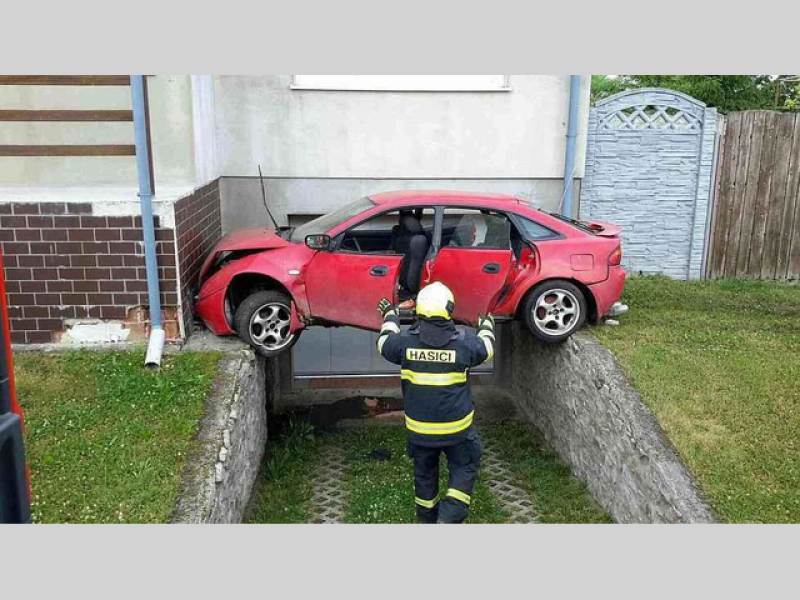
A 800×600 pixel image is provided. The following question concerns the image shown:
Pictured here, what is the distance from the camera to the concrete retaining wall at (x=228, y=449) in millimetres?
5184

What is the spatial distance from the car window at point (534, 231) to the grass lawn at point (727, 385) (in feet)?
4.04

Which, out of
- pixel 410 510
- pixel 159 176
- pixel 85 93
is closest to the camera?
pixel 410 510

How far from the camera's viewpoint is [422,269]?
7.37 metres

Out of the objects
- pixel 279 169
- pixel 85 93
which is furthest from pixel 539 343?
pixel 85 93

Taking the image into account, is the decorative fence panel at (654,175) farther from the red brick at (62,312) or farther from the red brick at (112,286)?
the red brick at (62,312)

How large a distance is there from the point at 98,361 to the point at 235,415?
1.66m

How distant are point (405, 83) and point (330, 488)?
5.24 m

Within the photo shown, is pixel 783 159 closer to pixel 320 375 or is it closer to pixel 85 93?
pixel 320 375

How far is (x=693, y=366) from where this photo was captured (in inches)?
288

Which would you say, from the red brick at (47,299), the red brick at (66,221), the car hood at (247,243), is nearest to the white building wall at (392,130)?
the car hood at (247,243)

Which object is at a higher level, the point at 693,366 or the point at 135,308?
the point at 135,308

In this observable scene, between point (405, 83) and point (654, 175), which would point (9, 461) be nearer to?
point (405, 83)

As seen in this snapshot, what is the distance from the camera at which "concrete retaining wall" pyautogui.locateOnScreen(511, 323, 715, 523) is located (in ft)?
18.9

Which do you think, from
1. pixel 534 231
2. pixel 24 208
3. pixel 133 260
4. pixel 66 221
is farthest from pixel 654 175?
pixel 24 208
